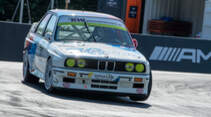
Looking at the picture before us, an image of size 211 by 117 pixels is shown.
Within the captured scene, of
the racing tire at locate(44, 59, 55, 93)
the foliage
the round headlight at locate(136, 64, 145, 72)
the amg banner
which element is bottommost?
the foliage

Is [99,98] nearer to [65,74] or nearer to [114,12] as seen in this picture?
[65,74]

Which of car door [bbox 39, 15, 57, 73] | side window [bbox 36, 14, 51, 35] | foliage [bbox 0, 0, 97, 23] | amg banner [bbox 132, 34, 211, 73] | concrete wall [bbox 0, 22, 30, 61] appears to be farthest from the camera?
foliage [bbox 0, 0, 97, 23]

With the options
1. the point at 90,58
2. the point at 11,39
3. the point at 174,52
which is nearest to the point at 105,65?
the point at 90,58

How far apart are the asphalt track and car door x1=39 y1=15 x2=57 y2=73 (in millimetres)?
550

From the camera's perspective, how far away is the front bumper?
10.3m

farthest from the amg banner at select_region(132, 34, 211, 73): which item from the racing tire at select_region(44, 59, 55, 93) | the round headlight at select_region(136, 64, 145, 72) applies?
the round headlight at select_region(136, 64, 145, 72)

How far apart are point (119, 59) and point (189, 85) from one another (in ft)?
21.2

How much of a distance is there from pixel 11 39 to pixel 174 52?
17.7 ft

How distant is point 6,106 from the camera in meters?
8.45

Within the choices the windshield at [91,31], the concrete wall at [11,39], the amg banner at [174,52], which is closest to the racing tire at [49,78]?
the windshield at [91,31]

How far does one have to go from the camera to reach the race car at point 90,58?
10344 millimetres

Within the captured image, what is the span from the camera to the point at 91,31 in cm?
1173

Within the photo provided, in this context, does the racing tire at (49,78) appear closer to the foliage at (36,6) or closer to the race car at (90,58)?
the race car at (90,58)

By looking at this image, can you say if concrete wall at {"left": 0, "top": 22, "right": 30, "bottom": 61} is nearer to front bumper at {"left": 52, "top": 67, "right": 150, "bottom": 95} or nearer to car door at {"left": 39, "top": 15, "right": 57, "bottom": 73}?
car door at {"left": 39, "top": 15, "right": 57, "bottom": 73}
